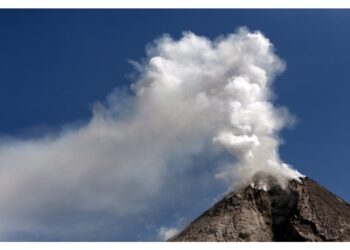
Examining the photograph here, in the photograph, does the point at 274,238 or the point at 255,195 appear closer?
the point at 274,238

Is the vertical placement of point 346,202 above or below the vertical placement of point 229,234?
above

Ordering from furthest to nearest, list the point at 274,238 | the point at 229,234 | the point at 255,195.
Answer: the point at 255,195
the point at 274,238
the point at 229,234
